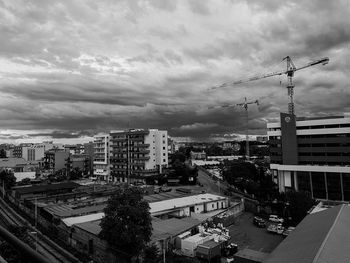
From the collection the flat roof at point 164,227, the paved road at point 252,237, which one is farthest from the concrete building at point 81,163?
the paved road at point 252,237

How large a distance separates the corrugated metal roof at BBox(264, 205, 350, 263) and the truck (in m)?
4.80

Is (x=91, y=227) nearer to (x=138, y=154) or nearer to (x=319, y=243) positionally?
(x=319, y=243)

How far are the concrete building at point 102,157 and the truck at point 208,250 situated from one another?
145 feet

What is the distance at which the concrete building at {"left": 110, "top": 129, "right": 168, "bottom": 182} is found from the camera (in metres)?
55.2

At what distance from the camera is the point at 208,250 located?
18344 millimetres

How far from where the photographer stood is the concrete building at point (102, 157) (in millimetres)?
61594

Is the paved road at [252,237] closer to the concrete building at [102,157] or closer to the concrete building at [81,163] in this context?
the concrete building at [102,157]

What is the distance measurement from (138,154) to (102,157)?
10.6 metres

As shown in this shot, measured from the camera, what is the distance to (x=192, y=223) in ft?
76.1

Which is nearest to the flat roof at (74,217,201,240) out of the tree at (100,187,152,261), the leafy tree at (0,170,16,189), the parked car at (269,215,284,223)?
the tree at (100,187,152,261)

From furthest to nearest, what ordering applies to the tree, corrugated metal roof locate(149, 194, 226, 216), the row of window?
the row of window → corrugated metal roof locate(149, 194, 226, 216) → the tree

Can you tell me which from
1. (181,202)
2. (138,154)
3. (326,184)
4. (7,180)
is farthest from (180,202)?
(7,180)

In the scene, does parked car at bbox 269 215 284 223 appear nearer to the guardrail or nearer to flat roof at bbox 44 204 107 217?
flat roof at bbox 44 204 107 217

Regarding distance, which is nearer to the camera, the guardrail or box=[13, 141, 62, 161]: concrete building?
the guardrail
